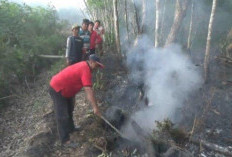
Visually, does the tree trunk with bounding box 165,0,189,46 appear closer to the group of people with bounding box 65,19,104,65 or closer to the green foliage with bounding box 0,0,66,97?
the group of people with bounding box 65,19,104,65

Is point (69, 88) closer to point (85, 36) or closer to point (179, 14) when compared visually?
point (85, 36)

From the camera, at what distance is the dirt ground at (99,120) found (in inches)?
205

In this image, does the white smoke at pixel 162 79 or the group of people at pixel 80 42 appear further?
the group of people at pixel 80 42

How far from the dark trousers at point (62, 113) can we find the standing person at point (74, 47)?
2236 millimetres

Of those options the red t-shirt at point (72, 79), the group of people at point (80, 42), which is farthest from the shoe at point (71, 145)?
the group of people at point (80, 42)

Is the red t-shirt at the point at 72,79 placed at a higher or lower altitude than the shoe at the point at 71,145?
higher

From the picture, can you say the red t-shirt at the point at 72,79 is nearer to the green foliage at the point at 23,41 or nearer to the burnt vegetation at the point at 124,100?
the burnt vegetation at the point at 124,100

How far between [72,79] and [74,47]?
8.68ft

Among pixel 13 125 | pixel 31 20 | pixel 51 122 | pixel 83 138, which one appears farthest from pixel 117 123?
pixel 31 20

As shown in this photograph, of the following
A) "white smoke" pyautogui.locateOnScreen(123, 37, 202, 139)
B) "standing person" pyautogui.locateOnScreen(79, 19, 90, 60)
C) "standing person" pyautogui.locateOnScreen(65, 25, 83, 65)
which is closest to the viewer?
"white smoke" pyautogui.locateOnScreen(123, 37, 202, 139)

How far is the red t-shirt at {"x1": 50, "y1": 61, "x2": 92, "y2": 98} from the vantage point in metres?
4.73

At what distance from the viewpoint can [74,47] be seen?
7.41 meters

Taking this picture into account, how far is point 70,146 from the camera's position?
5.39 metres

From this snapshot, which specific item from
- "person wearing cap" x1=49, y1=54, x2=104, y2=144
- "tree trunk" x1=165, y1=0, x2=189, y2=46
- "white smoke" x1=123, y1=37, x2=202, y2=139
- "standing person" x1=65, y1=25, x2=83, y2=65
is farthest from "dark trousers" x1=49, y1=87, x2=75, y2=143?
"tree trunk" x1=165, y1=0, x2=189, y2=46
